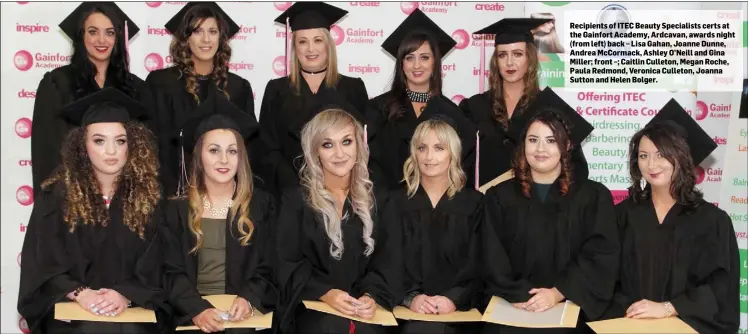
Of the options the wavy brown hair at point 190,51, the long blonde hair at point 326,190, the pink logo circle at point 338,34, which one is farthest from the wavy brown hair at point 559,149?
the pink logo circle at point 338,34

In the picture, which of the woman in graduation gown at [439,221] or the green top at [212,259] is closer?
the green top at [212,259]

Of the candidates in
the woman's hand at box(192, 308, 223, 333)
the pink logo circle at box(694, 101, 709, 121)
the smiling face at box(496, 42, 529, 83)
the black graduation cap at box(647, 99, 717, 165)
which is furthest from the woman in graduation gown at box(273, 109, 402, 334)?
the pink logo circle at box(694, 101, 709, 121)

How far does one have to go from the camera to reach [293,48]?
5.89 metres

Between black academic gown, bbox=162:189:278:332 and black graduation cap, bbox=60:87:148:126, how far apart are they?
0.64 meters

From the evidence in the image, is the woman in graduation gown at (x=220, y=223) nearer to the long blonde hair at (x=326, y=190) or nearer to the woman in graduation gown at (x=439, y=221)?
the long blonde hair at (x=326, y=190)

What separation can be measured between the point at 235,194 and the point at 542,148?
79.0 inches

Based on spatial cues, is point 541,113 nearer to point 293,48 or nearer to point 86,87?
point 293,48

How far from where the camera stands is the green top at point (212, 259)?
191 inches

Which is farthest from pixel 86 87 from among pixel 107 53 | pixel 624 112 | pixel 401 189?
pixel 624 112

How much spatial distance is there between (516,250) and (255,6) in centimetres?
355

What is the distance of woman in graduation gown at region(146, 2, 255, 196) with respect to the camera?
5.72 metres

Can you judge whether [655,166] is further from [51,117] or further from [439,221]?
[51,117]

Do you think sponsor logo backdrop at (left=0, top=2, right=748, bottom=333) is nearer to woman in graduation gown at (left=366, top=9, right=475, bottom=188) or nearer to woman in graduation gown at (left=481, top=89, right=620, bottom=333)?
woman in graduation gown at (left=366, top=9, right=475, bottom=188)

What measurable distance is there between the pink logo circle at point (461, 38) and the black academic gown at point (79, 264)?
3.60 m
